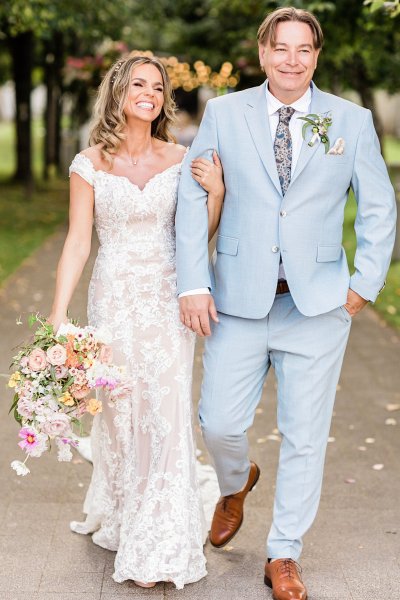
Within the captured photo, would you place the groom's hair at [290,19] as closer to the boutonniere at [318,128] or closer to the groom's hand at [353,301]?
the boutonniere at [318,128]

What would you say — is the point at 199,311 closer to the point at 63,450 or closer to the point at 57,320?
the point at 57,320

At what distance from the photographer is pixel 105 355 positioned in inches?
155

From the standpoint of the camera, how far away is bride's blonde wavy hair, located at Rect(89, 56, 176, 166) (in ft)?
14.0

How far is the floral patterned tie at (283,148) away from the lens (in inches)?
161

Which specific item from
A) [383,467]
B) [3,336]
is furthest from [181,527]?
[3,336]

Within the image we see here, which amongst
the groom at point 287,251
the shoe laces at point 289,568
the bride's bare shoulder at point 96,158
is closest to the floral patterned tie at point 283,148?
the groom at point 287,251

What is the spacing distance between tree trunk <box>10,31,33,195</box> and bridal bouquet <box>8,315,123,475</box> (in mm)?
18763

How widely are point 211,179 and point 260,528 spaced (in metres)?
1.88

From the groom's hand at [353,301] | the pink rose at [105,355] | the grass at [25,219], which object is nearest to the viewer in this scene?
the pink rose at [105,355]

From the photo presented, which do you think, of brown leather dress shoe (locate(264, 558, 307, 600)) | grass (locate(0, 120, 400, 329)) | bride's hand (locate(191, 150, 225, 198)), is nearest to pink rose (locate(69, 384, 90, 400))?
bride's hand (locate(191, 150, 225, 198))

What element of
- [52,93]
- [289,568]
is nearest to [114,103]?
[289,568]

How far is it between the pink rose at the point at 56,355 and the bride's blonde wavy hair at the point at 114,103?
3.17 ft

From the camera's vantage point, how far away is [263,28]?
413 centimetres

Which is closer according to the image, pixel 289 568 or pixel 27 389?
pixel 27 389
